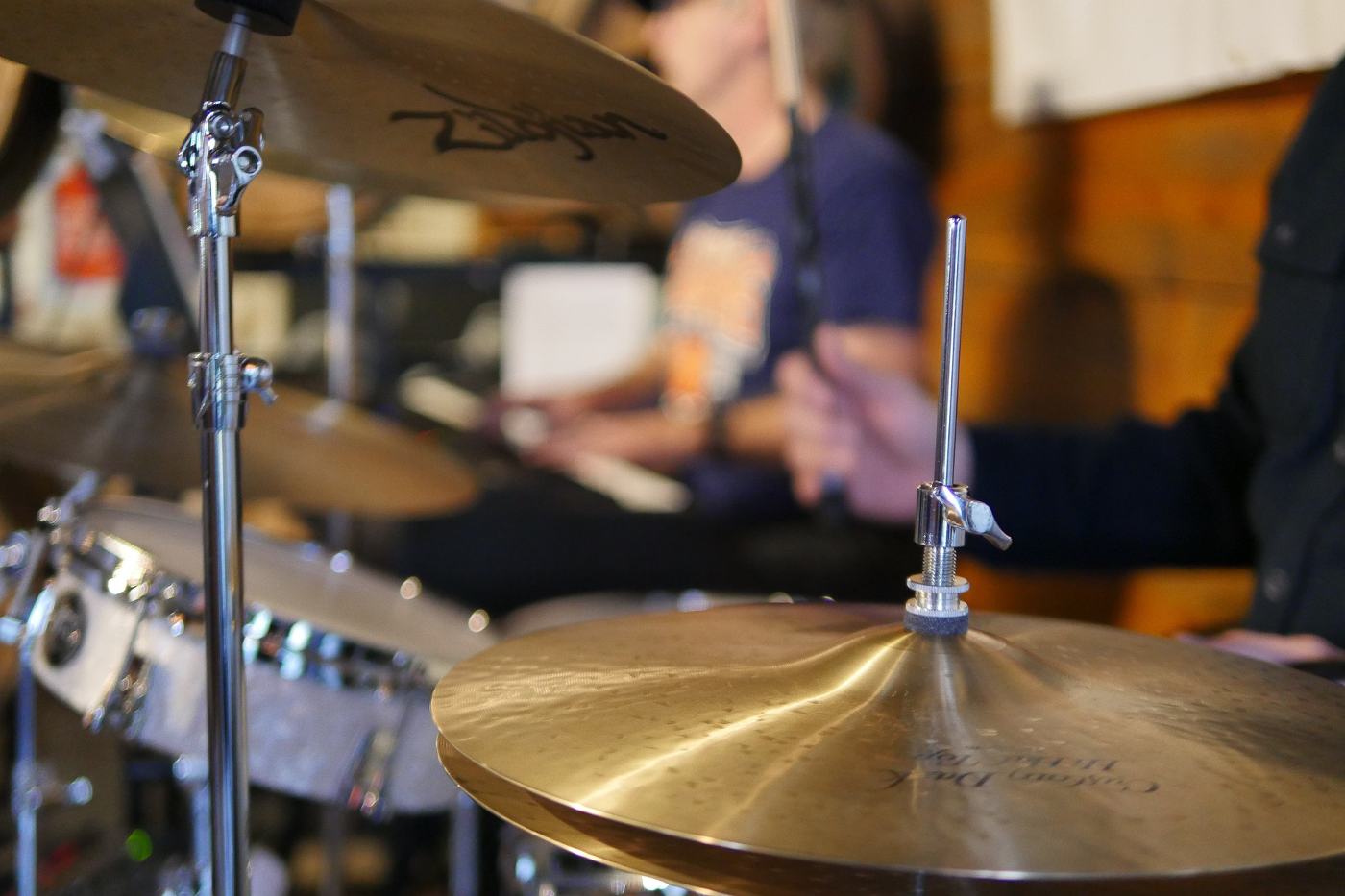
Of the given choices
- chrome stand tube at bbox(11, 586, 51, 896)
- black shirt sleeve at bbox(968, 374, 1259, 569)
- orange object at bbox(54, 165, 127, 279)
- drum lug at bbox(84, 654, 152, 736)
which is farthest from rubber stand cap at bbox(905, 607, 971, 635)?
orange object at bbox(54, 165, 127, 279)

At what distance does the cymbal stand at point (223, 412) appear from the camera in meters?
0.60

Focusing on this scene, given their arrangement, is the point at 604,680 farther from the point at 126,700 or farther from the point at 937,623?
the point at 126,700

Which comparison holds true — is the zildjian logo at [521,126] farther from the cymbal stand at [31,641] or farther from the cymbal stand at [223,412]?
the cymbal stand at [31,641]

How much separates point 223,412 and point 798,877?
343 millimetres

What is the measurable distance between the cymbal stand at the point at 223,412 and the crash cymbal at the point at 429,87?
0.19ft

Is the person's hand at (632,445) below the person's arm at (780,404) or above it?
below

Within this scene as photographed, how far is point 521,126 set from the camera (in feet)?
2.28

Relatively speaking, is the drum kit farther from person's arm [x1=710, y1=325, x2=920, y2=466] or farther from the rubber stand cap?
person's arm [x1=710, y1=325, x2=920, y2=466]

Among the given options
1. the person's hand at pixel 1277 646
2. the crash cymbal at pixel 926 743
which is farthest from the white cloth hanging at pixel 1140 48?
the crash cymbal at pixel 926 743

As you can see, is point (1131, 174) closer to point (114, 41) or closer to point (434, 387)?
point (114, 41)

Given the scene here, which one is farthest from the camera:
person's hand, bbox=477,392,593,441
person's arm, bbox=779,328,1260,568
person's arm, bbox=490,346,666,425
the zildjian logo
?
person's arm, bbox=490,346,666,425

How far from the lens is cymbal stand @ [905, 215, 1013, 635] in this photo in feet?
1.76

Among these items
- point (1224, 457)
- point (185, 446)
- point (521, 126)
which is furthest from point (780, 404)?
point (521, 126)

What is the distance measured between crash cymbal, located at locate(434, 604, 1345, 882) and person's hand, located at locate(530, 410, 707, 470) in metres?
1.45
